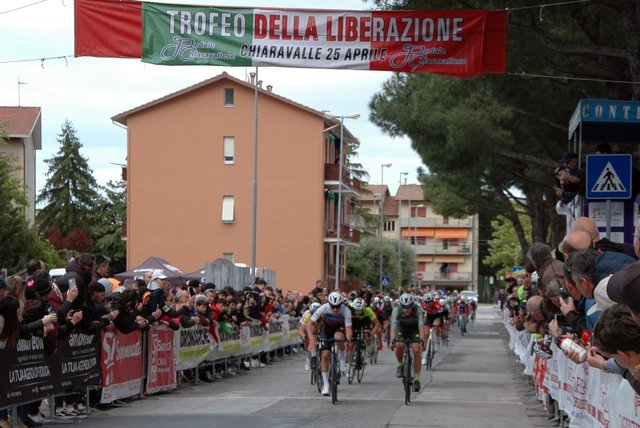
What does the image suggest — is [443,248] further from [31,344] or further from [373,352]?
[31,344]

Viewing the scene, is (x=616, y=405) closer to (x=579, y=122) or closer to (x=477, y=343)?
(x=579, y=122)

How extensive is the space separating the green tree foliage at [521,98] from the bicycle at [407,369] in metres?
4.68

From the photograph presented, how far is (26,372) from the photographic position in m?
13.7

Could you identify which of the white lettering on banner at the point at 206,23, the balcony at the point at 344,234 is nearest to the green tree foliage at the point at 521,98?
the white lettering on banner at the point at 206,23

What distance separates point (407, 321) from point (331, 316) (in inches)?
49.9

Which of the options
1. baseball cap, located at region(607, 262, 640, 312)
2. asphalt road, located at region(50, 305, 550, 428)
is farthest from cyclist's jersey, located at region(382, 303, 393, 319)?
baseball cap, located at region(607, 262, 640, 312)

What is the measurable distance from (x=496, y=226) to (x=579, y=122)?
4344 inches

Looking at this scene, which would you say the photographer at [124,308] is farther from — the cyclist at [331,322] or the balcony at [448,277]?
the balcony at [448,277]

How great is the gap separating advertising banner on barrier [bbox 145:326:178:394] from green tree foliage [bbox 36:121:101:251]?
84530mm

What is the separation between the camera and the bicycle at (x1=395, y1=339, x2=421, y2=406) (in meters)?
18.1

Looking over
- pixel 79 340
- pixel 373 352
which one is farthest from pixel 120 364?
pixel 373 352

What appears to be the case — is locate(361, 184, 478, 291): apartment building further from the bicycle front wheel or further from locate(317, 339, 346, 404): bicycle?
the bicycle front wheel

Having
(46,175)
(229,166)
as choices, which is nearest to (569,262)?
(229,166)

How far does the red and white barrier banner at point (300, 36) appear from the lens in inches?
643
